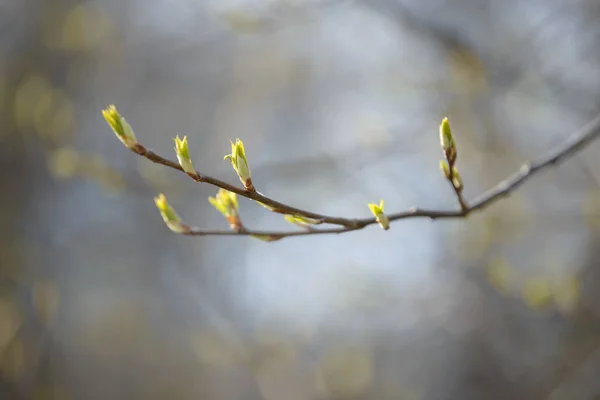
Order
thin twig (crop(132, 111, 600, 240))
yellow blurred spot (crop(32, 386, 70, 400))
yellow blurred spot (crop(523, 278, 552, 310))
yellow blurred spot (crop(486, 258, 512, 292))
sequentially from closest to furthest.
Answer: thin twig (crop(132, 111, 600, 240)) < yellow blurred spot (crop(523, 278, 552, 310)) < yellow blurred spot (crop(486, 258, 512, 292)) < yellow blurred spot (crop(32, 386, 70, 400))

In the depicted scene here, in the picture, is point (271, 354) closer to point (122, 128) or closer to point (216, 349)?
point (216, 349)

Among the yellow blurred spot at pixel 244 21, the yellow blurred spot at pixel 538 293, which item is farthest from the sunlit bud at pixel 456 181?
the yellow blurred spot at pixel 244 21

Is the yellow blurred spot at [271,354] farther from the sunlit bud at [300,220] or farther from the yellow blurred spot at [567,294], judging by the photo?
the sunlit bud at [300,220]

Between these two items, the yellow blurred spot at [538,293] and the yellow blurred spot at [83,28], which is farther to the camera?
the yellow blurred spot at [83,28]

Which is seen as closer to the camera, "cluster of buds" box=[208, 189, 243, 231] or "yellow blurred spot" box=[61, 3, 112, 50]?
"cluster of buds" box=[208, 189, 243, 231]

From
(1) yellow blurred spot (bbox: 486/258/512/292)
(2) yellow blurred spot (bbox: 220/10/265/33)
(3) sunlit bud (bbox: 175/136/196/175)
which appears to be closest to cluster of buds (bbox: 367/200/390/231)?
(3) sunlit bud (bbox: 175/136/196/175)

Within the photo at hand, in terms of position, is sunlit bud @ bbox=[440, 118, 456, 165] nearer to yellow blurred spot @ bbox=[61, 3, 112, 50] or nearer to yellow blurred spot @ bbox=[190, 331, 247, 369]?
yellow blurred spot @ bbox=[190, 331, 247, 369]

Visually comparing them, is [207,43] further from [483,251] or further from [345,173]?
[483,251]

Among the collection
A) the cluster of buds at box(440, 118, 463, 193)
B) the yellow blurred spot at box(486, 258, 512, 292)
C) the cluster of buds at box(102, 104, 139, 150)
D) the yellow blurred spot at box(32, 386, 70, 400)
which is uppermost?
the yellow blurred spot at box(486, 258, 512, 292)

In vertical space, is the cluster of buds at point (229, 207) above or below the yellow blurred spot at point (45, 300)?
below
